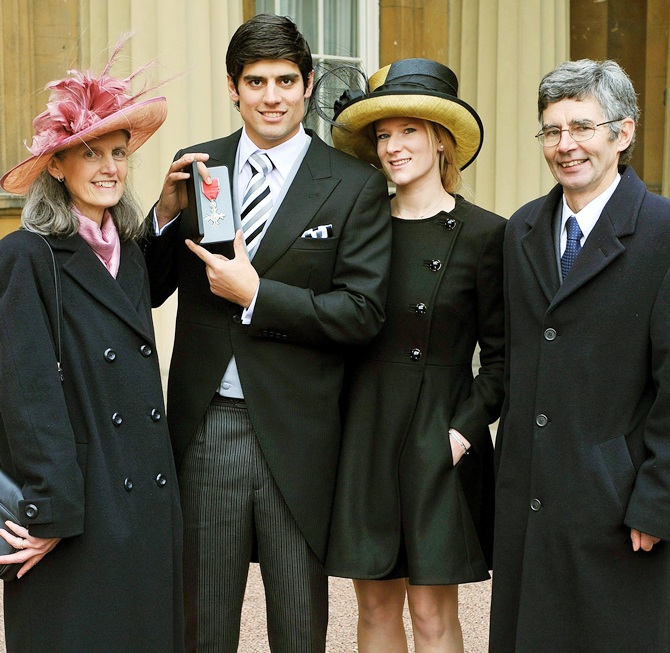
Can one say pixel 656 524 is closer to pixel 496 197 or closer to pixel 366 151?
pixel 366 151

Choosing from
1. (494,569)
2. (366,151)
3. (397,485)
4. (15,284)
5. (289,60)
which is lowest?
(494,569)

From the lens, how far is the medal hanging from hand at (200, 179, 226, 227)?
294cm

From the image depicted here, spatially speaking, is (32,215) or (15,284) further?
(32,215)

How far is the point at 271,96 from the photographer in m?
3.02

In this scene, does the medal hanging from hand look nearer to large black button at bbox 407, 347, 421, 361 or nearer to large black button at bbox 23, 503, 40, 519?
large black button at bbox 407, 347, 421, 361

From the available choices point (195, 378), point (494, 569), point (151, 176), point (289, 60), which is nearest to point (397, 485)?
point (494, 569)

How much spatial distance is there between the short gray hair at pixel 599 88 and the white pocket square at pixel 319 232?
71 cm

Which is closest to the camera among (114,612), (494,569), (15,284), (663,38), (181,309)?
(15,284)

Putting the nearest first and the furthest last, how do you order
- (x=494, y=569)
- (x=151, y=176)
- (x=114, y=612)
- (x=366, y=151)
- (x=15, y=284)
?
1. (x=15, y=284)
2. (x=114, y=612)
3. (x=494, y=569)
4. (x=366, y=151)
5. (x=151, y=176)

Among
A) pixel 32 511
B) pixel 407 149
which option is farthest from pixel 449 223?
pixel 32 511

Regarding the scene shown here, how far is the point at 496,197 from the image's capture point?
7836 millimetres

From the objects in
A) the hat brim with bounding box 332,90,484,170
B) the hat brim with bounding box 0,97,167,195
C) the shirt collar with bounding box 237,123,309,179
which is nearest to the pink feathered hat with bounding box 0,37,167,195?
the hat brim with bounding box 0,97,167,195

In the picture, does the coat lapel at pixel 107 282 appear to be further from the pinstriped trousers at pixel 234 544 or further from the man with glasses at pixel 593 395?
the man with glasses at pixel 593 395

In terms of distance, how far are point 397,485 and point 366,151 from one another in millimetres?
1060
